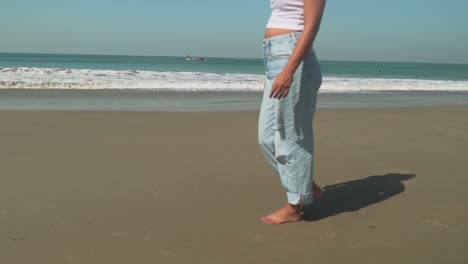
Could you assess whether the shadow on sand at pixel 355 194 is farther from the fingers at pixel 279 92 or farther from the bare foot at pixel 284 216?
the fingers at pixel 279 92

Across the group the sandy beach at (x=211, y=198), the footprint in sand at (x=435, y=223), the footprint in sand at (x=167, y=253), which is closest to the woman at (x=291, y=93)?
the sandy beach at (x=211, y=198)

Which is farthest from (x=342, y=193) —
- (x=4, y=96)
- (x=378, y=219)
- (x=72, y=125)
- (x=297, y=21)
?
(x=4, y=96)

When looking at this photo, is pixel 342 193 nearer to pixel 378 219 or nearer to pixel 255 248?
pixel 378 219

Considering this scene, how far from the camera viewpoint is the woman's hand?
2.28 meters

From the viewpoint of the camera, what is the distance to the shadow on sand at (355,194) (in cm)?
285

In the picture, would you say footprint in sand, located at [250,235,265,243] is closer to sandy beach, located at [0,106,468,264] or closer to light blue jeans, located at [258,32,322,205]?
sandy beach, located at [0,106,468,264]

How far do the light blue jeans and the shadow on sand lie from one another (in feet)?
1.09

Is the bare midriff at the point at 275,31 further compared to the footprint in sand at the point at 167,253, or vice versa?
the bare midriff at the point at 275,31

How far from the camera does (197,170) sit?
371 cm

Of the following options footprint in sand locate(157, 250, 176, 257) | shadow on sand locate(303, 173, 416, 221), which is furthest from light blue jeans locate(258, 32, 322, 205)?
footprint in sand locate(157, 250, 176, 257)

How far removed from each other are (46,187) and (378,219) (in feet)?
7.50

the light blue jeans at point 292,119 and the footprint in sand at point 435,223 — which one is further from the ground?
the light blue jeans at point 292,119

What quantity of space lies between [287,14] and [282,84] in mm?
405

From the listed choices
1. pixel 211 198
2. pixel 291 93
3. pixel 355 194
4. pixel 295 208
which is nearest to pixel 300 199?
pixel 295 208
